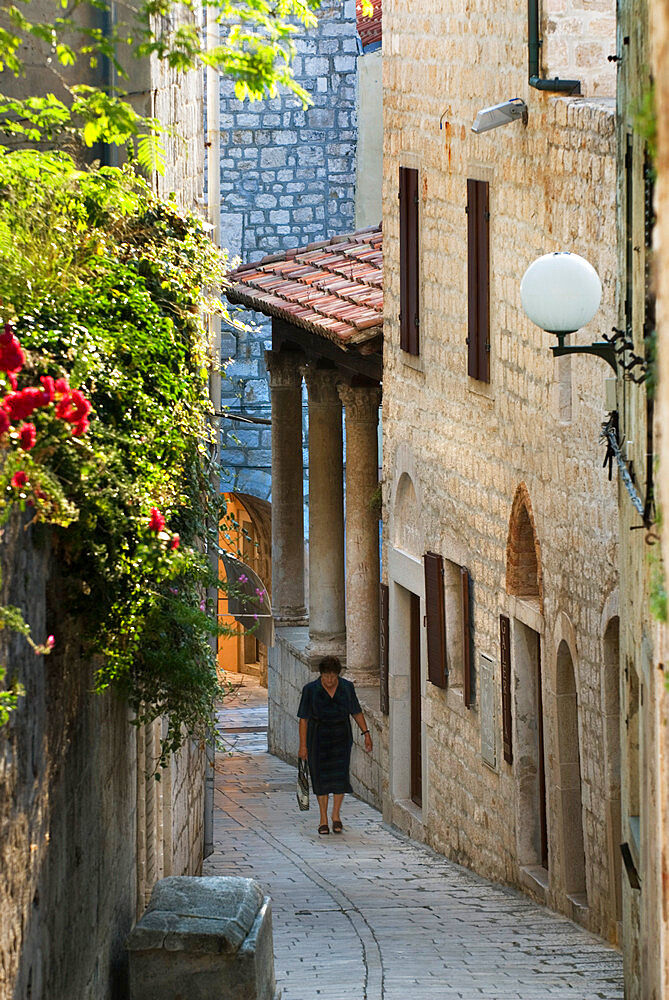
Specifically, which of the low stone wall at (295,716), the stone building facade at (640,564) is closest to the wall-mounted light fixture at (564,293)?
the stone building facade at (640,564)

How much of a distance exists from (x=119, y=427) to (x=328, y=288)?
990cm

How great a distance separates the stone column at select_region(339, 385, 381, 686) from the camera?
16.5 metres

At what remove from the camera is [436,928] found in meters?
9.79

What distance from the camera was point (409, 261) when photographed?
13969mm

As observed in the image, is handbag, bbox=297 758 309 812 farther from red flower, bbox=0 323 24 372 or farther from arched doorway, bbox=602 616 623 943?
red flower, bbox=0 323 24 372

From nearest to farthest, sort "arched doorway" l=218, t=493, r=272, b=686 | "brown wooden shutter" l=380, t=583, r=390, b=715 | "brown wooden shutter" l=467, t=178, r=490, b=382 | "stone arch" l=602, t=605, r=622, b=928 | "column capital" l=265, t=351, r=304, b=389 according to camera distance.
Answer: "stone arch" l=602, t=605, r=622, b=928 → "brown wooden shutter" l=467, t=178, r=490, b=382 → "brown wooden shutter" l=380, t=583, r=390, b=715 → "column capital" l=265, t=351, r=304, b=389 → "arched doorway" l=218, t=493, r=272, b=686

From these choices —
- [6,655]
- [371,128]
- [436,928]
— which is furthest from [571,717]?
[371,128]

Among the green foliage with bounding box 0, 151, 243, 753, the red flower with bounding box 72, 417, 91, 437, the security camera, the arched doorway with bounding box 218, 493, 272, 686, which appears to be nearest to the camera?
the red flower with bounding box 72, 417, 91, 437

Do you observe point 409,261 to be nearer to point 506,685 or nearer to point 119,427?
point 506,685

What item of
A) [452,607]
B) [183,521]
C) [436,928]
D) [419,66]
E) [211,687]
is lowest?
[436,928]

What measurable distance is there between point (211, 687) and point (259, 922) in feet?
3.43

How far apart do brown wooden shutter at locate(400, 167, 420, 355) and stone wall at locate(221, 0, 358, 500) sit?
31.3 ft

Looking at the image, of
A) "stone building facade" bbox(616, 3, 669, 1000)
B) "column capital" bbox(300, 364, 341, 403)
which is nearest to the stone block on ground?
"stone building facade" bbox(616, 3, 669, 1000)

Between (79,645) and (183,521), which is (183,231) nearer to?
(183,521)
